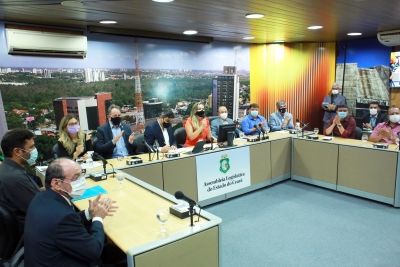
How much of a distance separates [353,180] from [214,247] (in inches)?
137

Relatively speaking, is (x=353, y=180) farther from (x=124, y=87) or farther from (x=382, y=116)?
(x=124, y=87)

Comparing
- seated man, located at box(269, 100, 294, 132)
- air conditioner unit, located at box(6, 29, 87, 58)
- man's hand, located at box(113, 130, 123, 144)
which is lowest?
seated man, located at box(269, 100, 294, 132)

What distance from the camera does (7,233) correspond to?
2.19 meters

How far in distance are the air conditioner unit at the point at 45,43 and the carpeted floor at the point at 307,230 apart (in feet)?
10.6

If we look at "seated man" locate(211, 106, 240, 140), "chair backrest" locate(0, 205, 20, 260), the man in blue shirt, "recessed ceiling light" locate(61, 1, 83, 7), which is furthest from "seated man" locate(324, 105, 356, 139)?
"chair backrest" locate(0, 205, 20, 260)

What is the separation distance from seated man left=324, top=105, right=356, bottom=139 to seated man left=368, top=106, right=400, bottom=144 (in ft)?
1.26

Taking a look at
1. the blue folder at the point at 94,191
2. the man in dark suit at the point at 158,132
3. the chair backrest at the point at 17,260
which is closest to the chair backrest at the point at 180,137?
the man in dark suit at the point at 158,132

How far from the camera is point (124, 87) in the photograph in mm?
5598

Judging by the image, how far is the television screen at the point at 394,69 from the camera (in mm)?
6551

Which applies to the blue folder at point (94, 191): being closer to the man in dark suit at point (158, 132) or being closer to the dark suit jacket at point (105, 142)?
the dark suit jacket at point (105, 142)

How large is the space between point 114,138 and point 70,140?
55 centimetres

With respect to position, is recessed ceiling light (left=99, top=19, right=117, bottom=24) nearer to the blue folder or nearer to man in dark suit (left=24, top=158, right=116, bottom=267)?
the blue folder

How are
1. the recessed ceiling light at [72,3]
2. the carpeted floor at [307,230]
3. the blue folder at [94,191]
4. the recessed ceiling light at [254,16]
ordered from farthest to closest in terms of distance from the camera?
the recessed ceiling light at [254,16], the carpeted floor at [307,230], the recessed ceiling light at [72,3], the blue folder at [94,191]

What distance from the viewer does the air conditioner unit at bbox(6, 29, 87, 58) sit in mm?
4201
